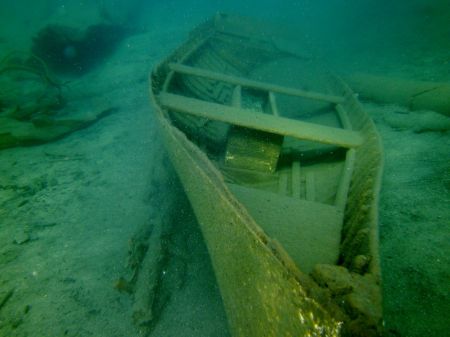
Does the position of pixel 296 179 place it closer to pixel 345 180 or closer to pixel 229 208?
pixel 345 180

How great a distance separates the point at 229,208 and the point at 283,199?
994mm

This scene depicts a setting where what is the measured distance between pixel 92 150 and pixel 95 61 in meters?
7.72

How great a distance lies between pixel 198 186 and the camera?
233cm

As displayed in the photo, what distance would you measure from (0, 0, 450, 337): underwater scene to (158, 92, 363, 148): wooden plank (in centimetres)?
3

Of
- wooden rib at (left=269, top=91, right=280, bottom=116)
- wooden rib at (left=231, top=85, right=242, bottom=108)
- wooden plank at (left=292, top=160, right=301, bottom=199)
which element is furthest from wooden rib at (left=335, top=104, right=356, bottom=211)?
wooden rib at (left=231, top=85, right=242, bottom=108)

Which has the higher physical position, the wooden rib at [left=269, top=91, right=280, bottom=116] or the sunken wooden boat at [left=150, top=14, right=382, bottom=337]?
the wooden rib at [left=269, top=91, right=280, bottom=116]

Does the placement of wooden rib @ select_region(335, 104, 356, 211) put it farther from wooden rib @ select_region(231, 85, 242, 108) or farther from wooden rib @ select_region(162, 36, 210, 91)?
wooden rib @ select_region(162, 36, 210, 91)

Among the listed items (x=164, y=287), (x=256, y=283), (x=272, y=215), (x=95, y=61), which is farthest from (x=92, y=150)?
(x=95, y=61)

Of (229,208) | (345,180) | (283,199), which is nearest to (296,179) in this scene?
(345,180)

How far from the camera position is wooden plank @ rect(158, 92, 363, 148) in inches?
134

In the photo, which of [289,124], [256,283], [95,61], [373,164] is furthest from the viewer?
[95,61]

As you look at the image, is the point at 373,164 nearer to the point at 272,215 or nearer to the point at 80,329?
the point at 272,215

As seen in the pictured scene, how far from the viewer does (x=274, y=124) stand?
11.3ft

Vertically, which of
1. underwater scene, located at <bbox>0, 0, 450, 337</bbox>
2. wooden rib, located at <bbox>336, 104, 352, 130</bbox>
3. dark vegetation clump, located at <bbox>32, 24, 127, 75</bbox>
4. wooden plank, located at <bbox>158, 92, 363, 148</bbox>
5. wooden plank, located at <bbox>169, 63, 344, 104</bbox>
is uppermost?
dark vegetation clump, located at <bbox>32, 24, 127, 75</bbox>
